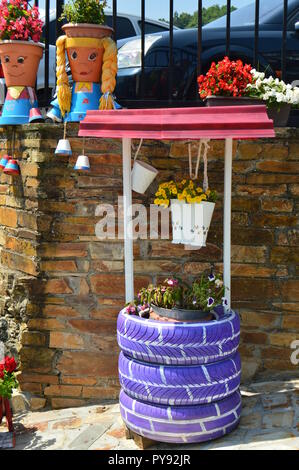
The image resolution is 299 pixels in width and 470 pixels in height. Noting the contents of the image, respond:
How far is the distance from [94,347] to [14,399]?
753 millimetres

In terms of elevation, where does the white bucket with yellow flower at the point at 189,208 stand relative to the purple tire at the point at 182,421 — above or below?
above

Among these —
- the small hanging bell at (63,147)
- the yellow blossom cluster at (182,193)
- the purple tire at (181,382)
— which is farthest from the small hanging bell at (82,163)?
the purple tire at (181,382)

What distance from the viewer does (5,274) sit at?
4.86 m

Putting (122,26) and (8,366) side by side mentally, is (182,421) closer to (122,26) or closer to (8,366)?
(8,366)

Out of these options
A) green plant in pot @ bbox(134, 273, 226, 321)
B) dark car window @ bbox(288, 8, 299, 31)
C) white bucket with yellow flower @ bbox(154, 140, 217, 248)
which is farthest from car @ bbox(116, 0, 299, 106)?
green plant in pot @ bbox(134, 273, 226, 321)

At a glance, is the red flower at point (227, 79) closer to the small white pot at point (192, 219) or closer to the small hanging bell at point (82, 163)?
the small white pot at point (192, 219)

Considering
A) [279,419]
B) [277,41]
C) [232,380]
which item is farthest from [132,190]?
[277,41]

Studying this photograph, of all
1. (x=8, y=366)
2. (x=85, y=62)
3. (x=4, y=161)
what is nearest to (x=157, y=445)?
(x=8, y=366)

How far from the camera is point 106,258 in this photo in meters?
4.41

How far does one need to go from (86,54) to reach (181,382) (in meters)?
2.34

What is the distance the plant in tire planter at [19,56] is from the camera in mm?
4566

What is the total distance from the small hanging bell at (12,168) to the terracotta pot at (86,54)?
760 millimetres

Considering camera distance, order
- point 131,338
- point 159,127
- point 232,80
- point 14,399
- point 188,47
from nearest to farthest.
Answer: point 159,127
point 131,338
point 232,80
point 14,399
point 188,47

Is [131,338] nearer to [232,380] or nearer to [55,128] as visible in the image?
[232,380]
